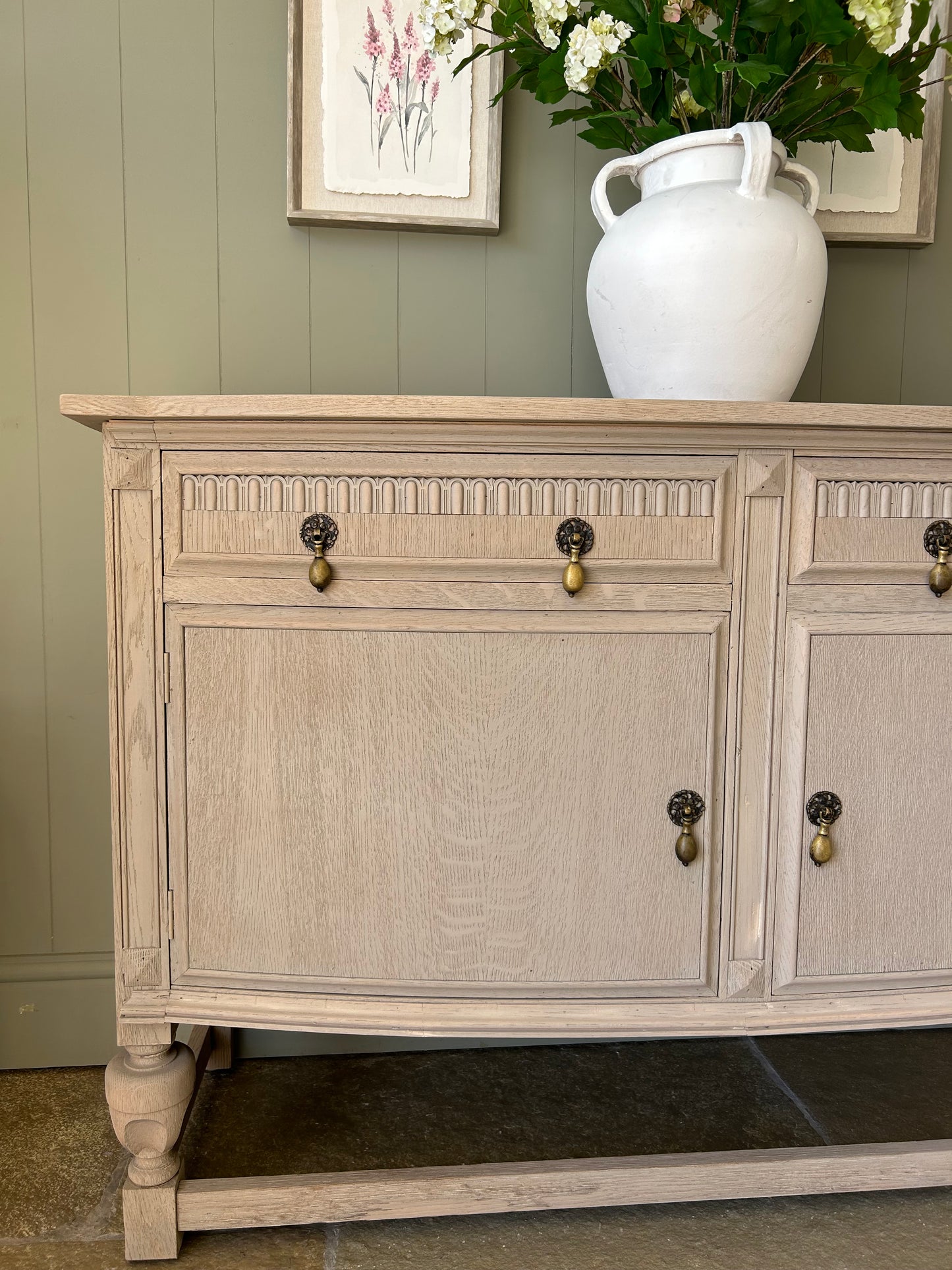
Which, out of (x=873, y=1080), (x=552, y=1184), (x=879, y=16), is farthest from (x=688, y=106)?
(x=873, y=1080)

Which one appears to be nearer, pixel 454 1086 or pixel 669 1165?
pixel 669 1165

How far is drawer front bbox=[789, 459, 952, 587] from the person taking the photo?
1.01 m

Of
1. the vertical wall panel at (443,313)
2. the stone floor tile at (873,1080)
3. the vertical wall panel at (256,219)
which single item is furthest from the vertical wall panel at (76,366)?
the stone floor tile at (873,1080)

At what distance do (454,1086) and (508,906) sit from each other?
0.57 m

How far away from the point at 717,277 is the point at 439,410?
1.32 ft

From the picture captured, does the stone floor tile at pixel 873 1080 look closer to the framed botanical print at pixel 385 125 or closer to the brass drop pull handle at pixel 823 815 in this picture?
the brass drop pull handle at pixel 823 815

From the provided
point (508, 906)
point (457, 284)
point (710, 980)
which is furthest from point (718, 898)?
point (457, 284)

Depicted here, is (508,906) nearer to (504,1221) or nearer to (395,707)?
(395,707)

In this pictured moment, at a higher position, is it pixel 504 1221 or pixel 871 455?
pixel 871 455

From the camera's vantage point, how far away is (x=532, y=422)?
954 millimetres

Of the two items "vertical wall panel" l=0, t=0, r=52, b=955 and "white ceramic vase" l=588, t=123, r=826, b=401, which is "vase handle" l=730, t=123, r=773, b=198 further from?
"vertical wall panel" l=0, t=0, r=52, b=955

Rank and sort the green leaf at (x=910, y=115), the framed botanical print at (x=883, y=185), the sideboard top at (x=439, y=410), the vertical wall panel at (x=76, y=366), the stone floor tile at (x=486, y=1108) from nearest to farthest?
the sideboard top at (x=439, y=410)
the green leaf at (x=910, y=115)
the stone floor tile at (x=486, y=1108)
the vertical wall panel at (x=76, y=366)
the framed botanical print at (x=883, y=185)

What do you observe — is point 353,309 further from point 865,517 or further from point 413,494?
point 865,517

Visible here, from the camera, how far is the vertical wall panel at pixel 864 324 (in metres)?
1.55
